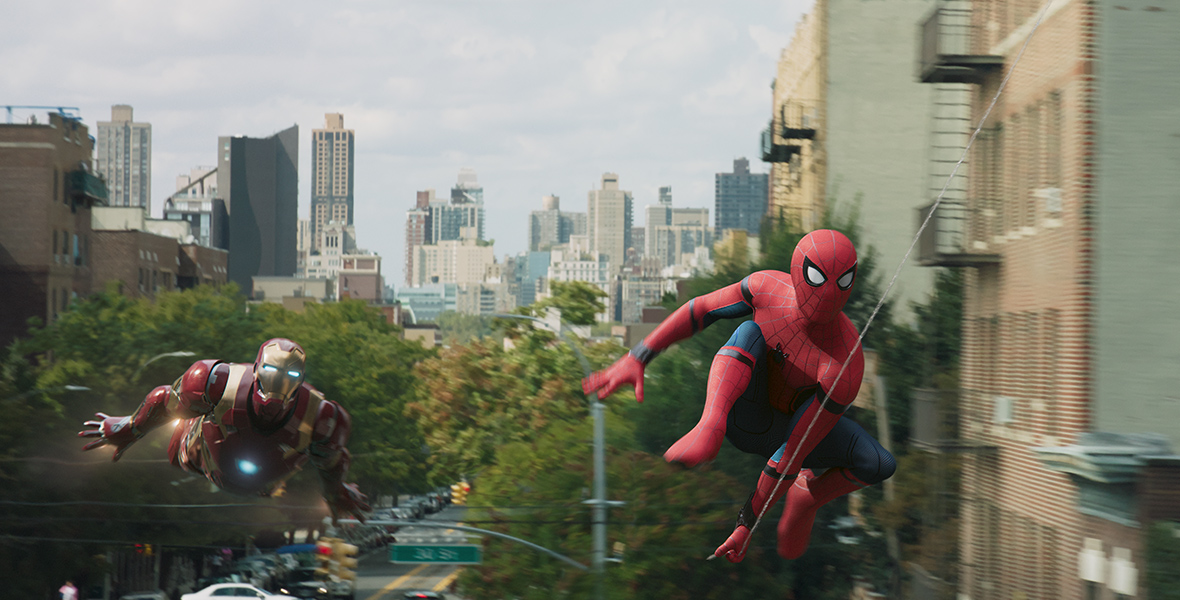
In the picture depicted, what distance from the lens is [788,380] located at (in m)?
8.82

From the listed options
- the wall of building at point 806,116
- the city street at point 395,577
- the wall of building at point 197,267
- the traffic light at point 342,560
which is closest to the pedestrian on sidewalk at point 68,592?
the city street at point 395,577

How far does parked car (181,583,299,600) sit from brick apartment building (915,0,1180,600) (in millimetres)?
25539

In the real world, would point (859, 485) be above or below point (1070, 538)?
above

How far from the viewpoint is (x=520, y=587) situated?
32438 mm

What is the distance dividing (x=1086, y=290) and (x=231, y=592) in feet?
105

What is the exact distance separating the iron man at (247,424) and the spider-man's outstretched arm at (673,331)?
17.8 ft

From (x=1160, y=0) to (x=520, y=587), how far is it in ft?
71.6

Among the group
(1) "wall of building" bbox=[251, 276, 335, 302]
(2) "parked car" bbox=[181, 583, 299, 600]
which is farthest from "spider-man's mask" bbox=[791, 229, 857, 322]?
(1) "wall of building" bbox=[251, 276, 335, 302]

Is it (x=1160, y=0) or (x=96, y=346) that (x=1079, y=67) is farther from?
(x=96, y=346)

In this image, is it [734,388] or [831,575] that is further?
[831,575]

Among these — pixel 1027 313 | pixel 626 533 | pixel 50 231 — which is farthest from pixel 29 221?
pixel 1027 313

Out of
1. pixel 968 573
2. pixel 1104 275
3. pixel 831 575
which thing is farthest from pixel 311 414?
pixel 831 575

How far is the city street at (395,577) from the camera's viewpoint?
53312 millimetres

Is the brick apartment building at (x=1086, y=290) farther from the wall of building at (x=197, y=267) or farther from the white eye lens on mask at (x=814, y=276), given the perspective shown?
the wall of building at (x=197, y=267)
